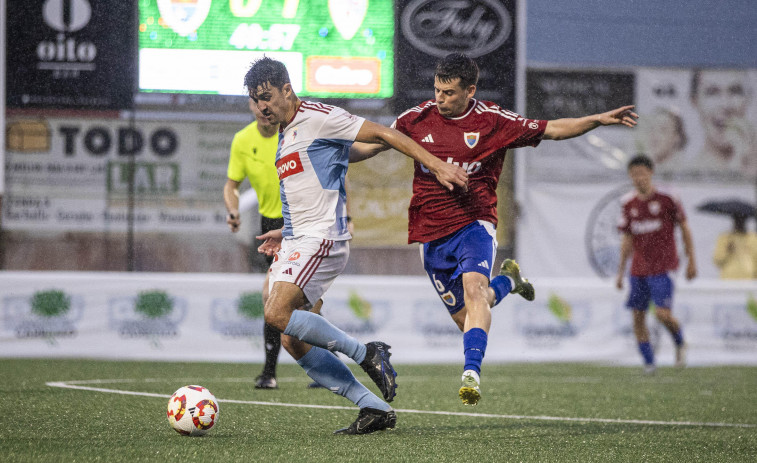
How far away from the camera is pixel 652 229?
9.89 m

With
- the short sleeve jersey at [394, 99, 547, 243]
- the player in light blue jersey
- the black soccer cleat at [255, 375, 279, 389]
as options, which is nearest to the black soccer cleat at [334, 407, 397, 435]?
the player in light blue jersey

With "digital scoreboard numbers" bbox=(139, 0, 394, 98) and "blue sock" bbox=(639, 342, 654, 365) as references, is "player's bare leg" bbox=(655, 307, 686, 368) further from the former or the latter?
"digital scoreboard numbers" bbox=(139, 0, 394, 98)

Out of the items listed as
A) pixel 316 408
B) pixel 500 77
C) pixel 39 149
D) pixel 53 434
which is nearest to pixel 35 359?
pixel 39 149

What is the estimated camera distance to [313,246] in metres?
4.66

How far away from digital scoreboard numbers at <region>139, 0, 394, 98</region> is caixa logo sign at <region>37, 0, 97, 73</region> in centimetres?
102

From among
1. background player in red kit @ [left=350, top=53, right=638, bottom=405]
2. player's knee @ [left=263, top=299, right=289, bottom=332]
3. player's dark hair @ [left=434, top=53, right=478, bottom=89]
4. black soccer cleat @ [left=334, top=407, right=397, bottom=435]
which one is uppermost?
player's dark hair @ [left=434, top=53, right=478, bottom=89]

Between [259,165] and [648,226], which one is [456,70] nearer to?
[259,165]

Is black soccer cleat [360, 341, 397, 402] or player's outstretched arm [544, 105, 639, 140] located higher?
player's outstretched arm [544, 105, 639, 140]

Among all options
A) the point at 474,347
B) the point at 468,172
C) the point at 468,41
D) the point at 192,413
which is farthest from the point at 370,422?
the point at 468,41

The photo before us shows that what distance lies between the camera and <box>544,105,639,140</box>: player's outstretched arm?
4.97 meters

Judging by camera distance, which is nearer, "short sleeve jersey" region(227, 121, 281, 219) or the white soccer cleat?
the white soccer cleat

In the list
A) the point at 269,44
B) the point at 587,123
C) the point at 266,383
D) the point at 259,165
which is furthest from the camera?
→ the point at 269,44

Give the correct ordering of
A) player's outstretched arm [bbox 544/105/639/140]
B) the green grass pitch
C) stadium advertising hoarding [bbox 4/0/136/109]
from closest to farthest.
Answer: the green grass pitch → player's outstretched arm [bbox 544/105/639/140] → stadium advertising hoarding [bbox 4/0/136/109]

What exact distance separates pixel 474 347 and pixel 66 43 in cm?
938
